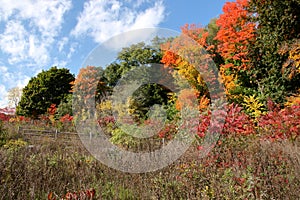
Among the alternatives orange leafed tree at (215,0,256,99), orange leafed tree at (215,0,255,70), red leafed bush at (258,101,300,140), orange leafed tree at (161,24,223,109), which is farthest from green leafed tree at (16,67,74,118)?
red leafed bush at (258,101,300,140)

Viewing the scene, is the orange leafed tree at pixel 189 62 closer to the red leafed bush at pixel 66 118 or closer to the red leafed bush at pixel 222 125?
the red leafed bush at pixel 222 125

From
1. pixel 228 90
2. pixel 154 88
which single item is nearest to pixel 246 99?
pixel 228 90

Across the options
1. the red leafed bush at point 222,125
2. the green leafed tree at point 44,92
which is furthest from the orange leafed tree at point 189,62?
the green leafed tree at point 44,92

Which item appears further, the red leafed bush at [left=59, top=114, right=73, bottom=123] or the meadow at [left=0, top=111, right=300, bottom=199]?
the red leafed bush at [left=59, top=114, right=73, bottom=123]

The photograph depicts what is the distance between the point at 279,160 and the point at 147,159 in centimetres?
239

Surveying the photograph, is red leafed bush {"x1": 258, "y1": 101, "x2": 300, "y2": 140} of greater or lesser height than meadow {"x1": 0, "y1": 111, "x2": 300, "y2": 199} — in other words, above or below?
above

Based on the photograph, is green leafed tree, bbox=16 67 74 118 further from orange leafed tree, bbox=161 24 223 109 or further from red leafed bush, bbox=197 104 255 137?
red leafed bush, bbox=197 104 255 137

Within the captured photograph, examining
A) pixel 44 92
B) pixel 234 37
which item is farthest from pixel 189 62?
pixel 44 92

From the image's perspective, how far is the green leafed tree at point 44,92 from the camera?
19688mm

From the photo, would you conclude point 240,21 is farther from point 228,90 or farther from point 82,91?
point 82,91

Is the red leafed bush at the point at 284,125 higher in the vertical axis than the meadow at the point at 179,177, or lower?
higher

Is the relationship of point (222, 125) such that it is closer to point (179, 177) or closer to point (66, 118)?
point (179, 177)

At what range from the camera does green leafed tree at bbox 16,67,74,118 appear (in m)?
19.7

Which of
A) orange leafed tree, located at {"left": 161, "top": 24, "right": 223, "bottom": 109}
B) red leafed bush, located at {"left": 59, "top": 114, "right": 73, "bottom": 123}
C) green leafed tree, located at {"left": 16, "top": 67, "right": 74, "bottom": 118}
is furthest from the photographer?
green leafed tree, located at {"left": 16, "top": 67, "right": 74, "bottom": 118}
